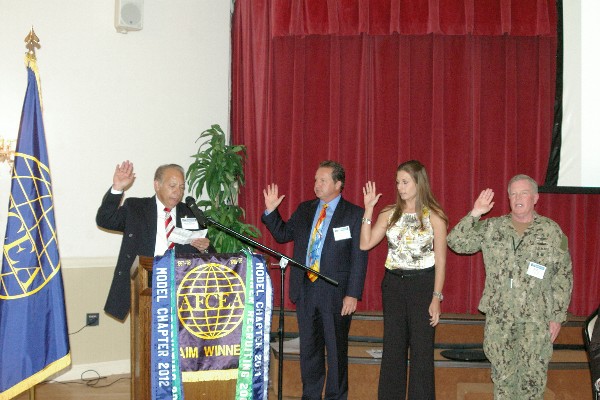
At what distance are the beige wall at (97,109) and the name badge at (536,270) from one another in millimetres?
3130

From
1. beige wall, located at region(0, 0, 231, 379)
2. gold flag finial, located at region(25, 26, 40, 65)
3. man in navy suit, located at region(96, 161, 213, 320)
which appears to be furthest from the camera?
beige wall, located at region(0, 0, 231, 379)

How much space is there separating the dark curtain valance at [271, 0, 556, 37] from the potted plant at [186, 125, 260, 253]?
1.15 m

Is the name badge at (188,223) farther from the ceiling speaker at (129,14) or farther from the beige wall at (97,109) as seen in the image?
the ceiling speaker at (129,14)

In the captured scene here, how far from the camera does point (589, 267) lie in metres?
5.35

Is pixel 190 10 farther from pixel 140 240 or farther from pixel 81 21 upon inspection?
pixel 140 240

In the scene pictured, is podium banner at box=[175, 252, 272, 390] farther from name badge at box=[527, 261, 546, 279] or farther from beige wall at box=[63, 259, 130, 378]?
beige wall at box=[63, 259, 130, 378]

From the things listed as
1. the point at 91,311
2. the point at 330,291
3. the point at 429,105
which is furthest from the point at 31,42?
the point at 429,105

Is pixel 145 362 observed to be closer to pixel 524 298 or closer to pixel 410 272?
pixel 410 272

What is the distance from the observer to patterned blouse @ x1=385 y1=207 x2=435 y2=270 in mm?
3910

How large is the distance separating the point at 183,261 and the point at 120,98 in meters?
2.93

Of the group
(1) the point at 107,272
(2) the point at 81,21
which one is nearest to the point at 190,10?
(2) the point at 81,21

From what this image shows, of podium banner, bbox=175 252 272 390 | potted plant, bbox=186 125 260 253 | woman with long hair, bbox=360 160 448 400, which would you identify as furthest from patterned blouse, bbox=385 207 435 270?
potted plant, bbox=186 125 260 253

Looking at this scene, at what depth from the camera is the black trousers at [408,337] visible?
3.86 m

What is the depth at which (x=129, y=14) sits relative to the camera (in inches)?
207
